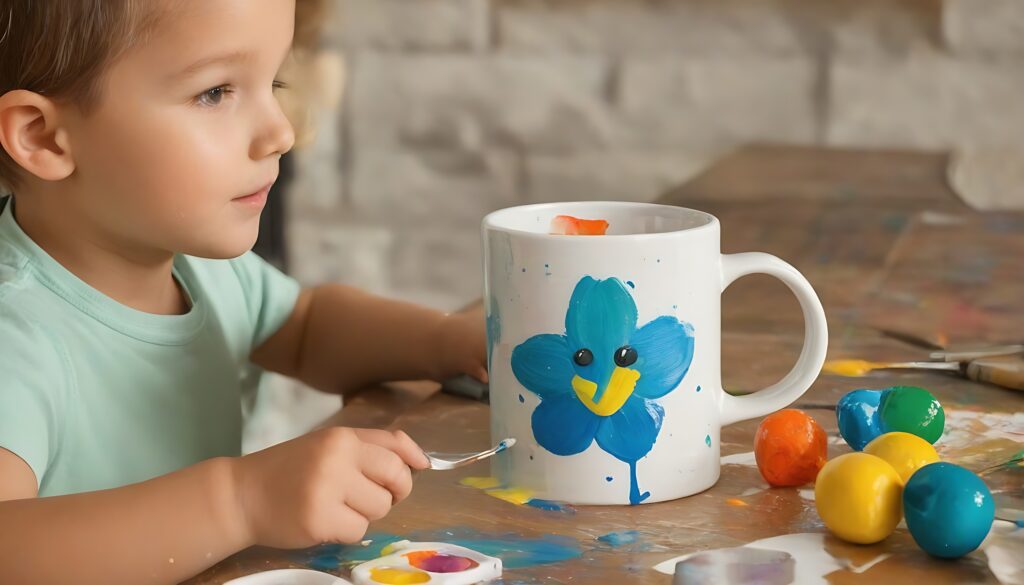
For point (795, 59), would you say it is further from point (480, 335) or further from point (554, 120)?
point (480, 335)

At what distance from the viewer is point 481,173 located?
2.28 metres

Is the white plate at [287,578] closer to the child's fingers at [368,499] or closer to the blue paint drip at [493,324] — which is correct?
the child's fingers at [368,499]

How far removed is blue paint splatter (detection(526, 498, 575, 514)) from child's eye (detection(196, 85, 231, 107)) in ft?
1.02

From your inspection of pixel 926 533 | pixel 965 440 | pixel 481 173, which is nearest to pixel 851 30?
pixel 481 173

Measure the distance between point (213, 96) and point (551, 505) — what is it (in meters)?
0.32

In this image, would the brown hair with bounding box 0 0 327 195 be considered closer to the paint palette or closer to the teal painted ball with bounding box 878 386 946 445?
the paint palette

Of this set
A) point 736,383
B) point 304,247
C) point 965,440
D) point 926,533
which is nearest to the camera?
point 926,533

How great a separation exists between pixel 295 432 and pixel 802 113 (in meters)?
1.15

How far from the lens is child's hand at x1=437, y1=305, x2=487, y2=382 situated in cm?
84

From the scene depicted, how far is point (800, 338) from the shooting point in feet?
3.00

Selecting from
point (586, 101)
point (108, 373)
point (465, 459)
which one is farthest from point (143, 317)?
point (586, 101)

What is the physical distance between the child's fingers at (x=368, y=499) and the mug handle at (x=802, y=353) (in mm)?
190

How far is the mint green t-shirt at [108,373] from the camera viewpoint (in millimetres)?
687

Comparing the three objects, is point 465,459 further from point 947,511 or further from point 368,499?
point 947,511
